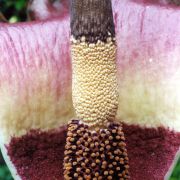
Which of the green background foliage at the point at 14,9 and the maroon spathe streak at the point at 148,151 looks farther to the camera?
the green background foliage at the point at 14,9

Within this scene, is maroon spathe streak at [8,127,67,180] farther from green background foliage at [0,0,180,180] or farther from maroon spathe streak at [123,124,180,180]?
green background foliage at [0,0,180,180]

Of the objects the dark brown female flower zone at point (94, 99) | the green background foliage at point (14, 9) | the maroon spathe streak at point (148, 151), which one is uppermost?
the dark brown female flower zone at point (94, 99)

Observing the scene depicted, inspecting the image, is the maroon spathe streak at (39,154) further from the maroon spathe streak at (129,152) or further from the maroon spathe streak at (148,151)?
the maroon spathe streak at (148,151)

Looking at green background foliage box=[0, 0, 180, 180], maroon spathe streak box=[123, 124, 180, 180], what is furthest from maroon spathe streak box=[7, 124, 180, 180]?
green background foliage box=[0, 0, 180, 180]

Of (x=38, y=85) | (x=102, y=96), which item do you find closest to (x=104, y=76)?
(x=102, y=96)

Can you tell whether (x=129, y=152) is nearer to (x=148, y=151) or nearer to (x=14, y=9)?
(x=148, y=151)

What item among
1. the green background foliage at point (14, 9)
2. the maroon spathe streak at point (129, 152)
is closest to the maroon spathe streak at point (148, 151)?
the maroon spathe streak at point (129, 152)
